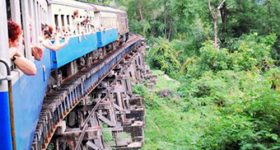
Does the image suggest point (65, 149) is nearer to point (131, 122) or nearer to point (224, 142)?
point (224, 142)

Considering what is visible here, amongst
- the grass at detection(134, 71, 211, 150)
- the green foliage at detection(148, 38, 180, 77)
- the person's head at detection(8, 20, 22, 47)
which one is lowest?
the grass at detection(134, 71, 211, 150)

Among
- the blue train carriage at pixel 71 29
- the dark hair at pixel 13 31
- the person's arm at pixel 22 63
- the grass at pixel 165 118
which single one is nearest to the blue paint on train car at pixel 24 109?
the person's arm at pixel 22 63

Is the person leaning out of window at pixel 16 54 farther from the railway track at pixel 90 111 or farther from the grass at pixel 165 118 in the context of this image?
the grass at pixel 165 118

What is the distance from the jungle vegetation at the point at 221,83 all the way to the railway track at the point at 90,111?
129 cm

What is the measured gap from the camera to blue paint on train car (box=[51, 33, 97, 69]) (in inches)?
292

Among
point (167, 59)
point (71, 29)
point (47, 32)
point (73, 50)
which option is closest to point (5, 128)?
point (47, 32)

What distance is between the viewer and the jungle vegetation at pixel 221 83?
28.9 ft

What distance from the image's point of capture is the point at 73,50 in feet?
30.6

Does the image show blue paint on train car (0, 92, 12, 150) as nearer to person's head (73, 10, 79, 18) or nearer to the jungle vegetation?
the jungle vegetation

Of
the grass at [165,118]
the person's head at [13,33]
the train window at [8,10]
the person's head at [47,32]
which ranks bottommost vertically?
the grass at [165,118]

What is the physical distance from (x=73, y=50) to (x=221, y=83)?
1343cm

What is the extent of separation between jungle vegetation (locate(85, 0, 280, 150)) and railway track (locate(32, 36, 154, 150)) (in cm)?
129

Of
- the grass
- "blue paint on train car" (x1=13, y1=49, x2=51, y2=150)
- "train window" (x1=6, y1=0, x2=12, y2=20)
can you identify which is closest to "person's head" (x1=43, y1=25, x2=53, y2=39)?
"blue paint on train car" (x1=13, y1=49, x2=51, y2=150)

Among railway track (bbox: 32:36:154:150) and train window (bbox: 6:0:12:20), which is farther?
railway track (bbox: 32:36:154:150)
